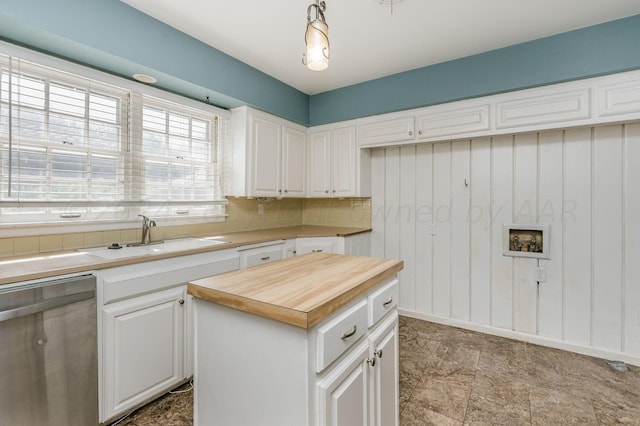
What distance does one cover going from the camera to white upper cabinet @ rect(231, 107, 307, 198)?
298cm


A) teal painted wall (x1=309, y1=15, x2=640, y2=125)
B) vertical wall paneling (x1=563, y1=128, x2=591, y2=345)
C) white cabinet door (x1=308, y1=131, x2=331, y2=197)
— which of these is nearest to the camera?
teal painted wall (x1=309, y1=15, x2=640, y2=125)

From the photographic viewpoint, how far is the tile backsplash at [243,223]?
6.12 feet

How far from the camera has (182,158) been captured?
2719mm

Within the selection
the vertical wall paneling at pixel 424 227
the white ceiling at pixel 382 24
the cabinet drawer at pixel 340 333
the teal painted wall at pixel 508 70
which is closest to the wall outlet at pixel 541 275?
the vertical wall paneling at pixel 424 227

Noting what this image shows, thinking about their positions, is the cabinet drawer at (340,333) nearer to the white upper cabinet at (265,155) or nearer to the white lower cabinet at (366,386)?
the white lower cabinet at (366,386)

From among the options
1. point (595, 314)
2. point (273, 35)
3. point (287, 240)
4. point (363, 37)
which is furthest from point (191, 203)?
point (595, 314)

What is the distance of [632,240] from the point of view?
91.6 inches

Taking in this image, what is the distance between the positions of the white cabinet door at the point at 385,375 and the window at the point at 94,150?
6.72ft

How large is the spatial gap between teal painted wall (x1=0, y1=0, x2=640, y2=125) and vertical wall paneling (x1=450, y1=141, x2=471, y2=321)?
1.91 ft

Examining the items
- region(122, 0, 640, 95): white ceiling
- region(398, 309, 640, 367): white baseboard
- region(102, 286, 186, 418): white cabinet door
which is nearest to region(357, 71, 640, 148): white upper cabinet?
region(122, 0, 640, 95): white ceiling

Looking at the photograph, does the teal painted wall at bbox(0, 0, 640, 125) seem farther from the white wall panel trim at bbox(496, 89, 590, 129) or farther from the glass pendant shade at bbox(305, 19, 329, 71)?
the glass pendant shade at bbox(305, 19, 329, 71)

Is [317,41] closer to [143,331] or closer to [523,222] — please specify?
[143,331]

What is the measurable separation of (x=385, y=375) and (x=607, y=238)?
2.29 m

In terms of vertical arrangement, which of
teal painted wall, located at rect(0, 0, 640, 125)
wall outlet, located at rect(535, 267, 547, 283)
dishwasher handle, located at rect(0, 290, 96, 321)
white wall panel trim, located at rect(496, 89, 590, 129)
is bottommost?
wall outlet, located at rect(535, 267, 547, 283)
